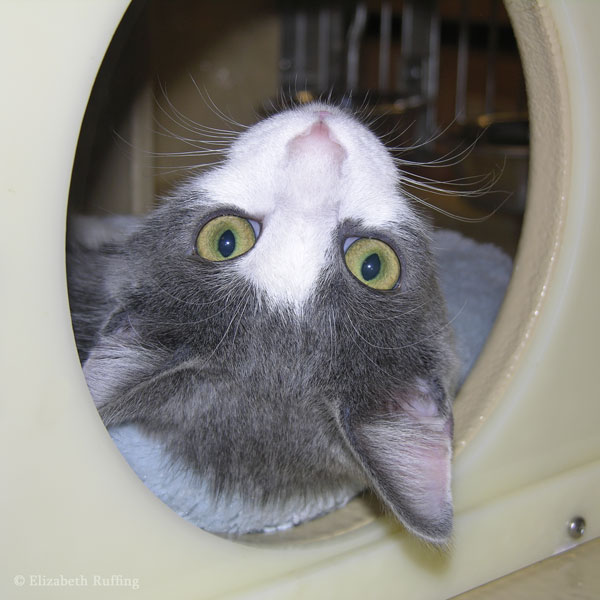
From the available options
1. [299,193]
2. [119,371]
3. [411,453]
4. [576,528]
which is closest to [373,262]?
[299,193]

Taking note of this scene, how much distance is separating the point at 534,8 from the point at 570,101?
154 millimetres

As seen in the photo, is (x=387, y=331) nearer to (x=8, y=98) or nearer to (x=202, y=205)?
(x=202, y=205)

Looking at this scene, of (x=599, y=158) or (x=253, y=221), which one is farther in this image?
(x=599, y=158)

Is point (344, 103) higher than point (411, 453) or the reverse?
higher

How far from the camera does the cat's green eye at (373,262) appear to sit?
95 cm

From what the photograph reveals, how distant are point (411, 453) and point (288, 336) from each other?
0.23 m

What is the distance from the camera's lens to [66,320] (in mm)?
729

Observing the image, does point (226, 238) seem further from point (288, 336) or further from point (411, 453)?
point (411, 453)

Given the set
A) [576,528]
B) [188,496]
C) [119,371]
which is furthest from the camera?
[576,528]

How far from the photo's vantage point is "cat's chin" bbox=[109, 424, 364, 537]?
1.02 meters

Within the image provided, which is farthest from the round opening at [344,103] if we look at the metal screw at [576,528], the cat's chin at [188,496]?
the metal screw at [576,528]

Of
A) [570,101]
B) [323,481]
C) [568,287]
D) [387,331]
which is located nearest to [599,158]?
[570,101]

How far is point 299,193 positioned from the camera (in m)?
0.92

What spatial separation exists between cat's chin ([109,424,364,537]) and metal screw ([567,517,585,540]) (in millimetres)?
518
